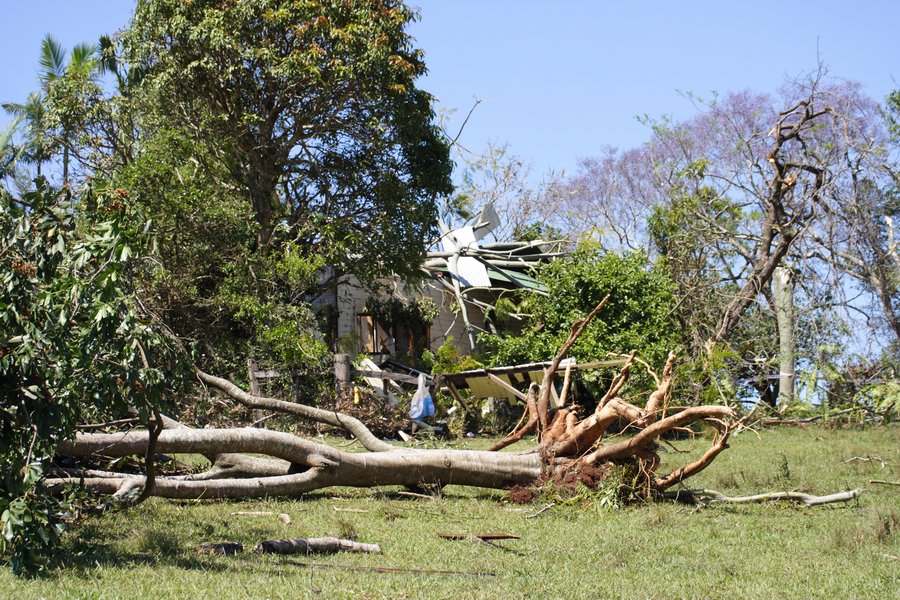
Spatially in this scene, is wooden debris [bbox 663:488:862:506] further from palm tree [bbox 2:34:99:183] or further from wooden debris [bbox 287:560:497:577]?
palm tree [bbox 2:34:99:183]

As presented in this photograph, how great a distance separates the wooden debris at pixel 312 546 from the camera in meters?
6.30

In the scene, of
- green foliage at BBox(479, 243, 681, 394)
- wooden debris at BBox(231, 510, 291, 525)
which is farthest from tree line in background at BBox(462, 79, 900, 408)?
wooden debris at BBox(231, 510, 291, 525)

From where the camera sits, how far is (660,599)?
519cm

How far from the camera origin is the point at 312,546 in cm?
636

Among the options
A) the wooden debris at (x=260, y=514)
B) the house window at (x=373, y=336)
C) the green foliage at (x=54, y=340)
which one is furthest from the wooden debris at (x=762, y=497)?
the house window at (x=373, y=336)

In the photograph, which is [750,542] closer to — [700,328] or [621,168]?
[700,328]

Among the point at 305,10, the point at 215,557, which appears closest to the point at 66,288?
the point at 215,557

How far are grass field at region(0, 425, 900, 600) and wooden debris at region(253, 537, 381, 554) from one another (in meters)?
0.13

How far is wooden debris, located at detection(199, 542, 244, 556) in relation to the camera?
244 inches

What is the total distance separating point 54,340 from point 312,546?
2.25 m

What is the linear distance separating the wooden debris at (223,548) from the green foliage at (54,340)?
1024 millimetres

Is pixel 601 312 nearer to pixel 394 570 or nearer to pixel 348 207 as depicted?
pixel 348 207

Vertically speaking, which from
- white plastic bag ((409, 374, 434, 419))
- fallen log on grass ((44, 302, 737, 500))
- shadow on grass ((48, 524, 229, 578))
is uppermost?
white plastic bag ((409, 374, 434, 419))

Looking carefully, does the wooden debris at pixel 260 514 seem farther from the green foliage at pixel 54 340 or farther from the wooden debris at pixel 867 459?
the wooden debris at pixel 867 459
